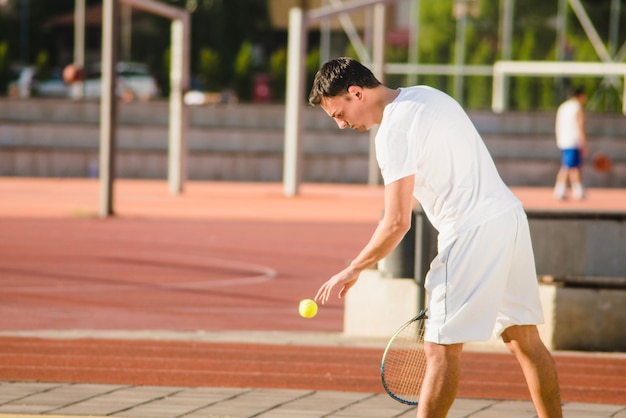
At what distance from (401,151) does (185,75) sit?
61.8ft

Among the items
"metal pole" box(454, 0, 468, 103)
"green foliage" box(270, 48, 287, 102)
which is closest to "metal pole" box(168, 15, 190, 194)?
"metal pole" box(454, 0, 468, 103)

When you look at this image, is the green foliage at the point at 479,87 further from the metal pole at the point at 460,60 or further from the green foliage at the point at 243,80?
the green foliage at the point at 243,80

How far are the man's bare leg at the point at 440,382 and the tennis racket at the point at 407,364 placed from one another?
0.32 m

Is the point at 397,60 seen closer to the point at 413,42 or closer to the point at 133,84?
the point at 413,42

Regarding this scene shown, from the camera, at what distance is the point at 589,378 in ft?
24.4

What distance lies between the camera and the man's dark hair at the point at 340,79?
5055 millimetres

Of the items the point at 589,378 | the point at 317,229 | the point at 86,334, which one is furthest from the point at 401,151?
the point at 317,229

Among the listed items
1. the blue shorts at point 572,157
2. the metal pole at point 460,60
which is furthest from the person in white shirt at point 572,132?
the metal pole at point 460,60

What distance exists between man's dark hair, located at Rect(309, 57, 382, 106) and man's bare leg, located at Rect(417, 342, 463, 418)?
104 cm

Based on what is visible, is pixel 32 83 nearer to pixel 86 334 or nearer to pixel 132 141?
pixel 132 141

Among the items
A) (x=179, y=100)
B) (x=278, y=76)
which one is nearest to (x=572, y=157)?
(x=179, y=100)

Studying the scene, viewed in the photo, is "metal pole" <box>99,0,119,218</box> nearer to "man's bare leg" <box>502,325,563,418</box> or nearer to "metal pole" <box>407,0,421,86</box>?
"man's bare leg" <box>502,325,563,418</box>

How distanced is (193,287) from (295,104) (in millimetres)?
11781

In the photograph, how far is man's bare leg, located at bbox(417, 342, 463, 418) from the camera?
5137 millimetres
